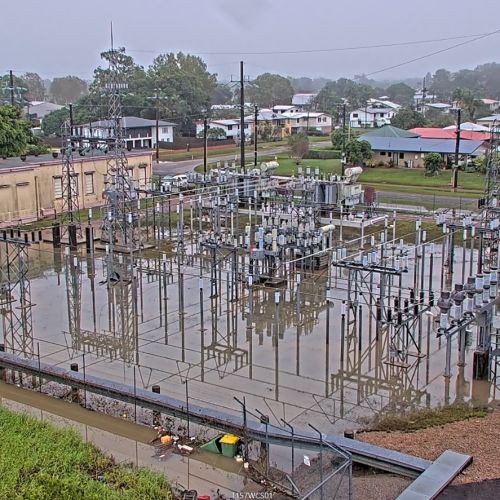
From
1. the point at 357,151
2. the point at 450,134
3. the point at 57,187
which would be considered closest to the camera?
the point at 57,187

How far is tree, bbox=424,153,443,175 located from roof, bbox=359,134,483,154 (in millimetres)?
2828

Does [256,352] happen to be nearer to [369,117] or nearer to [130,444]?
[130,444]

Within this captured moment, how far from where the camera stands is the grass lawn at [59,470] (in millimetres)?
8703

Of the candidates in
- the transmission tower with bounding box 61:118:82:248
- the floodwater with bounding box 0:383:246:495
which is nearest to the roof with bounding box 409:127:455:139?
the transmission tower with bounding box 61:118:82:248

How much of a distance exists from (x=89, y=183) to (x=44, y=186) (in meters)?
2.25

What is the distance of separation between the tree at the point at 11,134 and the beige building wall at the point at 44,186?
18.7 ft

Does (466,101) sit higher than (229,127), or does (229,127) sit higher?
→ (466,101)

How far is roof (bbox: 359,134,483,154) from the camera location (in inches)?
1695

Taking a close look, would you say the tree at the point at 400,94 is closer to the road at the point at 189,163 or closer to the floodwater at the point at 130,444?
the road at the point at 189,163

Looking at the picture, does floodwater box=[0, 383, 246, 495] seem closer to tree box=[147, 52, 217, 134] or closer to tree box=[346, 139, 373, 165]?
tree box=[346, 139, 373, 165]

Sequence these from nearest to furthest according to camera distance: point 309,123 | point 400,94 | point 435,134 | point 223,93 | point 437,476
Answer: point 437,476 < point 435,134 < point 309,123 < point 223,93 < point 400,94

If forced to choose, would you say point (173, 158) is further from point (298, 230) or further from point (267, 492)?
point (267, 492)

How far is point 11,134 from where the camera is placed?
3453 centimetres

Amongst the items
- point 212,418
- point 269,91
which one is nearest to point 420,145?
point 212,418
